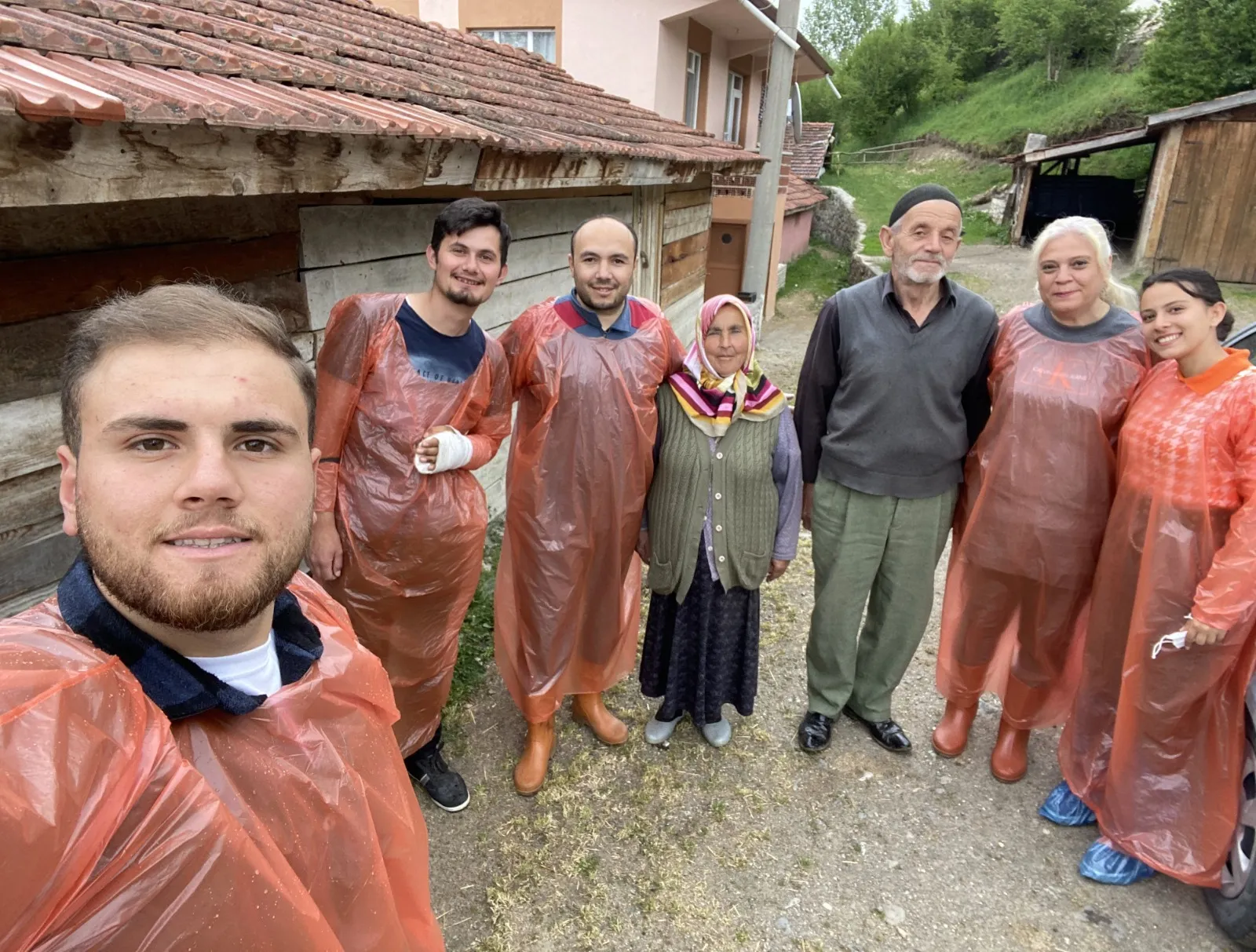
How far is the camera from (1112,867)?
2508 millimetres

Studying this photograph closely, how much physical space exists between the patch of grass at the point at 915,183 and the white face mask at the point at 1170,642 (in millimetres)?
15384

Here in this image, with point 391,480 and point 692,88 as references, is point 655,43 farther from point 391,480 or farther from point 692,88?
point 391,480

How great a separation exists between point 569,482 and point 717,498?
1.70 ft

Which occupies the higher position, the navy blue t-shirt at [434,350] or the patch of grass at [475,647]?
the navy blue t-shirt at [434,350]

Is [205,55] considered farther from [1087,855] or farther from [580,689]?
[1087,855]

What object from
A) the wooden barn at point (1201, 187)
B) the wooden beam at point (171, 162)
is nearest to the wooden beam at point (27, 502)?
the wooden beam at point (171, 162)

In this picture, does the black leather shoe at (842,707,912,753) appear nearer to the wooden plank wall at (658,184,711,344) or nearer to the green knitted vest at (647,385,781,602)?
the green knitted vest at (647,385,781,602)

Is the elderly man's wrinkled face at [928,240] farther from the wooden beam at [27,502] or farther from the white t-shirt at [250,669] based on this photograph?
the wooden beam at [27,502]

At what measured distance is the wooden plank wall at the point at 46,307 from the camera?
6.19 ft

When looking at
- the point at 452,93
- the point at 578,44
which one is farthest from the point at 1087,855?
the point at 578,44

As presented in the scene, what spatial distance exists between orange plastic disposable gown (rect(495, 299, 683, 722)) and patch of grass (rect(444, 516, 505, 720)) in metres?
0.45

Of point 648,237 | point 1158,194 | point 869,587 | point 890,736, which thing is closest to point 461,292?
point 869,587

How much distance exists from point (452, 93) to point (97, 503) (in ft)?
10.0

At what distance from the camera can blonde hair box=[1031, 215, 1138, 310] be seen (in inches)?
93.9
